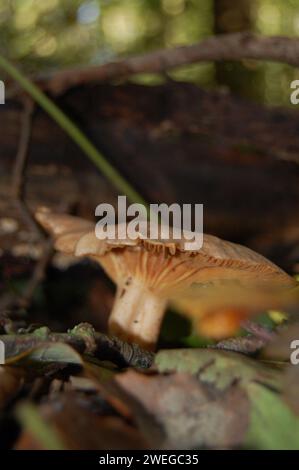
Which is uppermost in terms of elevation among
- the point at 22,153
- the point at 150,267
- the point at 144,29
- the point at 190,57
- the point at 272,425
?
the point at 144,29

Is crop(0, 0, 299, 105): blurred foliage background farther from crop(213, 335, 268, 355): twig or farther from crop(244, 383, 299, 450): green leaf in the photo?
crop(244, 383, 299, 450): green leaf

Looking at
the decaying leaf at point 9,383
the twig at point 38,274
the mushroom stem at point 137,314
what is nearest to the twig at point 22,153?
the twig at point 38,274

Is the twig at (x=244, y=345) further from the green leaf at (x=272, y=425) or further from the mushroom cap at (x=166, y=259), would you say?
the green leaf at (x=272, y=425)

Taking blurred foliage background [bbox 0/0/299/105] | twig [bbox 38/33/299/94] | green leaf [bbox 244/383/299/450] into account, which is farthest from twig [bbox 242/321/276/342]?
blurred foliage background [bbox 0/0/299/105]

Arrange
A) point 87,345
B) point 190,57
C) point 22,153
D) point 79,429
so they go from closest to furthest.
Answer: point 79,429 → point 87,345 → point 190,57 → point 22,153

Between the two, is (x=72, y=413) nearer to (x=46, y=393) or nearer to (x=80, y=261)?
(x=46, y=393)

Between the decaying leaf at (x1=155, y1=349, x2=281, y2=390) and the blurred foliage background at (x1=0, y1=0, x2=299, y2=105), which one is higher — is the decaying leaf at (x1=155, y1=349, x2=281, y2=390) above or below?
below

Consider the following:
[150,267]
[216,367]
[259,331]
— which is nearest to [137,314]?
[150,267]

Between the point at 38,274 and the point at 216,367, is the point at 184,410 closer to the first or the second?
the point at 216,367
